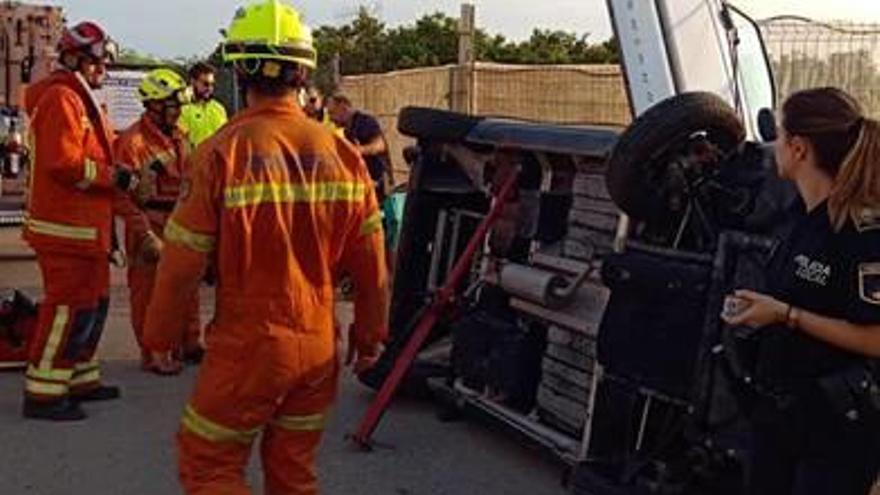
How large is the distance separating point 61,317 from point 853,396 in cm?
406

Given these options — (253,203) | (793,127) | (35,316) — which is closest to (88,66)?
(35,316)

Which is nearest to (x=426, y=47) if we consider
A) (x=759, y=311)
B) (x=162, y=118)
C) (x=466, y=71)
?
(x=466, y=71)

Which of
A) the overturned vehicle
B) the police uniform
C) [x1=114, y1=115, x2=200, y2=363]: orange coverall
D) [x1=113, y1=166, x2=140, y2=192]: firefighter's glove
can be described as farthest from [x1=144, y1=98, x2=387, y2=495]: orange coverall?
[x1=114, y1=115, x2=200, y2=363]: orange coverall

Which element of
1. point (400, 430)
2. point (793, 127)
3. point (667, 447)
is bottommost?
point (400, 430)

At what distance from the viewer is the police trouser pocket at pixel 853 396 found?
313cm

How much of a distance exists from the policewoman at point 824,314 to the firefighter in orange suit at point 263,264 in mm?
1184

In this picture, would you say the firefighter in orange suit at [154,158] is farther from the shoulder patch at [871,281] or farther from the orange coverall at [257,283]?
the shoulder patch at [871,281]

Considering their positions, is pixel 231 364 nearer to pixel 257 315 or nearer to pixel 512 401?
pixel 257 315

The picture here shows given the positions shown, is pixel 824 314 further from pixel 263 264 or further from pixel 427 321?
pixel 427 321

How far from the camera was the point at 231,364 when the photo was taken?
3.63 meters

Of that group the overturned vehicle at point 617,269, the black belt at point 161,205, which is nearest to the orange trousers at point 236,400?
the overturned vehicle at point 617,269

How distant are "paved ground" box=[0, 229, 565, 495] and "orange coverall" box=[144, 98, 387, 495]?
1521mm

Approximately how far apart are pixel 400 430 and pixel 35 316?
7.25 ft

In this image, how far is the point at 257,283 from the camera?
3643 millimetres
